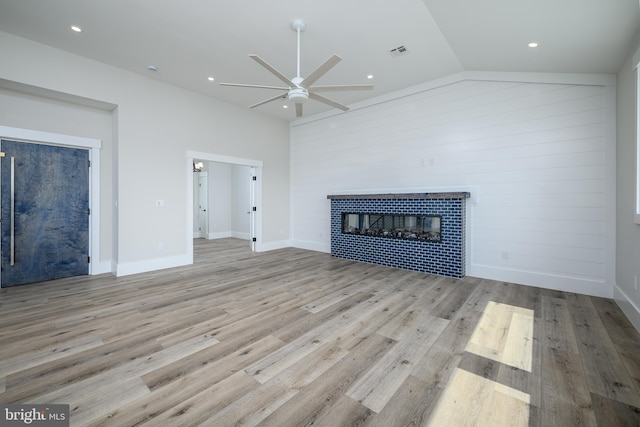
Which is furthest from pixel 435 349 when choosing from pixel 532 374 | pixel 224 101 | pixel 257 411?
pixel 224 101

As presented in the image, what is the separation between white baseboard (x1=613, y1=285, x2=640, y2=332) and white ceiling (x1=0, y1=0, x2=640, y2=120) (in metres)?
2.56

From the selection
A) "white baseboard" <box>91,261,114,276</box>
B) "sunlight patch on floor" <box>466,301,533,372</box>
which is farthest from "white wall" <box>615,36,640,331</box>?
"white baseboard" <box>91,261,114,276</box>

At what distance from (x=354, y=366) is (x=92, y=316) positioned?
8.98 feet

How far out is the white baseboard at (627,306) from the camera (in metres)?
2.50

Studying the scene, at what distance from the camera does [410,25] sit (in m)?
3.23

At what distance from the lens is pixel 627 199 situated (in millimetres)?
2850

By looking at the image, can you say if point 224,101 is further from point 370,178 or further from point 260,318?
point 260,318

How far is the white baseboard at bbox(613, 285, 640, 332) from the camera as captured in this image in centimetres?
250

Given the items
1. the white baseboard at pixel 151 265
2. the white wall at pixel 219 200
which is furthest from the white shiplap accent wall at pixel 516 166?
the white wall at pixel 219 200

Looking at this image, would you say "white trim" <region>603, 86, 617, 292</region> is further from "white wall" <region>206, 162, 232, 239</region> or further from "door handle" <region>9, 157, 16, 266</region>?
"white wall" <region>206, 162, 232, 239</region>

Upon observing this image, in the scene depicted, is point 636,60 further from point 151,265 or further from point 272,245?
point 151,265

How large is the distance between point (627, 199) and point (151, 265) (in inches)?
257

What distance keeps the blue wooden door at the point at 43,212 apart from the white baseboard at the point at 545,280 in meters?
6.34

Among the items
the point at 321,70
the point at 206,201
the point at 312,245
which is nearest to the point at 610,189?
the point at 321,70
